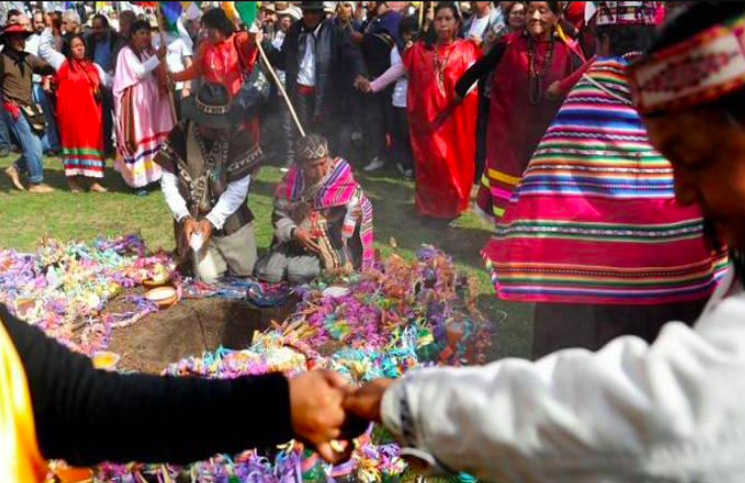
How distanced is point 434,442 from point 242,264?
429cm

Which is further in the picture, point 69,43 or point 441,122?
point 69,43

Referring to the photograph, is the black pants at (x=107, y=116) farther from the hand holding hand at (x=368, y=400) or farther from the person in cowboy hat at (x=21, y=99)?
the hand holding hand at (x=368, y=400)

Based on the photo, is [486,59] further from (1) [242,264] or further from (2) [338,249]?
(1) [242,264]

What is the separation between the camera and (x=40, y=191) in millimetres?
8727

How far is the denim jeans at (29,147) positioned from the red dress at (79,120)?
30cm

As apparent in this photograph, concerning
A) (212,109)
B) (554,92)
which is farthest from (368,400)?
(554,92)

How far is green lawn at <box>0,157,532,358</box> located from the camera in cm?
646

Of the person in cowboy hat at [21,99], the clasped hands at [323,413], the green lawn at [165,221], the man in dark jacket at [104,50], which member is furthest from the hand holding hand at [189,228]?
the man in dark jacket at [104,50]

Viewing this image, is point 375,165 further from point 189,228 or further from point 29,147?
point 189,228

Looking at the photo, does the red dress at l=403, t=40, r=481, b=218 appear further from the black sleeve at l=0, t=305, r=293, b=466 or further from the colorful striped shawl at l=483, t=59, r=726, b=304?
the black sleeve at l=0, t=305, r=293, b=466

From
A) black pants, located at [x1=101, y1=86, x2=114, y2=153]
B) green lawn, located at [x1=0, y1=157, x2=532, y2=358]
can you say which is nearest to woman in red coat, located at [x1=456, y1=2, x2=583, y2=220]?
green lawn, located at [x1=0, y1=157, x2=532, y2=358]

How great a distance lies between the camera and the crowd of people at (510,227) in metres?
1.21

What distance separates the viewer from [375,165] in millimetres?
9555

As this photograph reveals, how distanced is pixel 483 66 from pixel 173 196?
262cm
